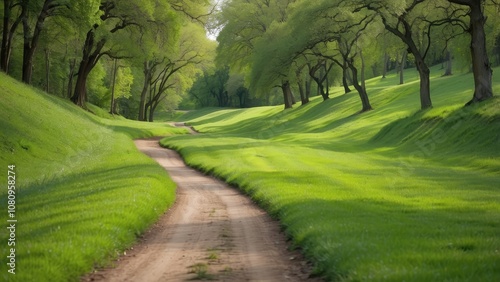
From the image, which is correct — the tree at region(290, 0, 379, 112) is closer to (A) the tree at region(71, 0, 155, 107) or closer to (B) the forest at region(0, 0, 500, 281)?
(B) the forest at region(0, 0, 500, 281)

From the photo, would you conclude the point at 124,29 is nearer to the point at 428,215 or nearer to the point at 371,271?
the point at 428,215

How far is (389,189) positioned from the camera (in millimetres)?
20422

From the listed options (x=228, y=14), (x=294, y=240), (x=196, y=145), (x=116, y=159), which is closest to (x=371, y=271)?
(x=294, y=240)

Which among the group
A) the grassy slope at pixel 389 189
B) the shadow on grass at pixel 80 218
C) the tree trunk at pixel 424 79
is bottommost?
the grassy slope at pixel 389 189

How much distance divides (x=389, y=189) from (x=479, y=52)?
1614 cm

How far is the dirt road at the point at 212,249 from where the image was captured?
9898 millimetres

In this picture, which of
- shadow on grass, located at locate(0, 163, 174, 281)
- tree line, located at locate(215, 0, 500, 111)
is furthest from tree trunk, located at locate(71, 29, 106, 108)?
shadow on grass, located at locate(0, 163, 174, 281)

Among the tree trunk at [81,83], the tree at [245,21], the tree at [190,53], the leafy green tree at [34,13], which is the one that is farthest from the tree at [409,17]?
the tree at [190,53]

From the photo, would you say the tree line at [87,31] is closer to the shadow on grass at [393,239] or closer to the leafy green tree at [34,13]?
the leafy green tree at [34,13]

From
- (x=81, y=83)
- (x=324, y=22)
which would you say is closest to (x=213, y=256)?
(x=324, y=22)

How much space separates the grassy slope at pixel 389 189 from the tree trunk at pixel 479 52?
1.31 meters

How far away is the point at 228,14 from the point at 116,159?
48.1 metres

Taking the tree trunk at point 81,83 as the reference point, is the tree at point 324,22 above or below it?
above

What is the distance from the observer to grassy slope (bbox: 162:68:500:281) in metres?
9.34
